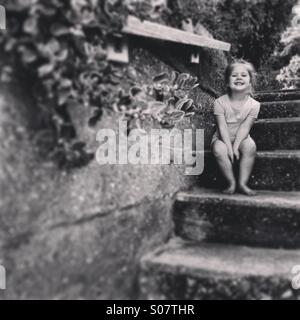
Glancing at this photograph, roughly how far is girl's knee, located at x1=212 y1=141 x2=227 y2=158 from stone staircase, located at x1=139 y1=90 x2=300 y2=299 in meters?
0.24

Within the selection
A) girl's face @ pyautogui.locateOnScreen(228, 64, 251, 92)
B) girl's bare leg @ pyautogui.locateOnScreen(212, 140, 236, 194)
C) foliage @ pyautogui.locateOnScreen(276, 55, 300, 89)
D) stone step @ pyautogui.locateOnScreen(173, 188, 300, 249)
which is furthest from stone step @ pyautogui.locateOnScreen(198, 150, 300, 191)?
foliage @ pyautogui.locateOnScreen(276, 55, 300, 89)

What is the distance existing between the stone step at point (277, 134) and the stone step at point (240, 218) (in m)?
0.69

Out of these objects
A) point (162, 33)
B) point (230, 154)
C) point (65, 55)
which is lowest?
point (230, 154)

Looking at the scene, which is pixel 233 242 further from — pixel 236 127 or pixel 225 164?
pixel 236 127

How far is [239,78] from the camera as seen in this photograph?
312 centimetres

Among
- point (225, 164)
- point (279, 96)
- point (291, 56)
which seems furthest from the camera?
point (291, 56)

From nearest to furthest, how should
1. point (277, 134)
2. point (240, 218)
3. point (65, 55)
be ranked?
point (65, 55), point (240, 218), point (277, 134)

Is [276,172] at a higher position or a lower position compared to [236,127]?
lower

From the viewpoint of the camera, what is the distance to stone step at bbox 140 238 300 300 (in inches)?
84.6

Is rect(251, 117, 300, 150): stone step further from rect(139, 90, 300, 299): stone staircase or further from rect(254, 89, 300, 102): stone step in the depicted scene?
rect(254, 89, 300, 102): stone step

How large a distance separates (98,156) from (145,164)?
0.46 metres

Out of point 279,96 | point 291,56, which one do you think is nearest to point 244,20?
point 279,96

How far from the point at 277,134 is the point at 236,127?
50 centimetres
